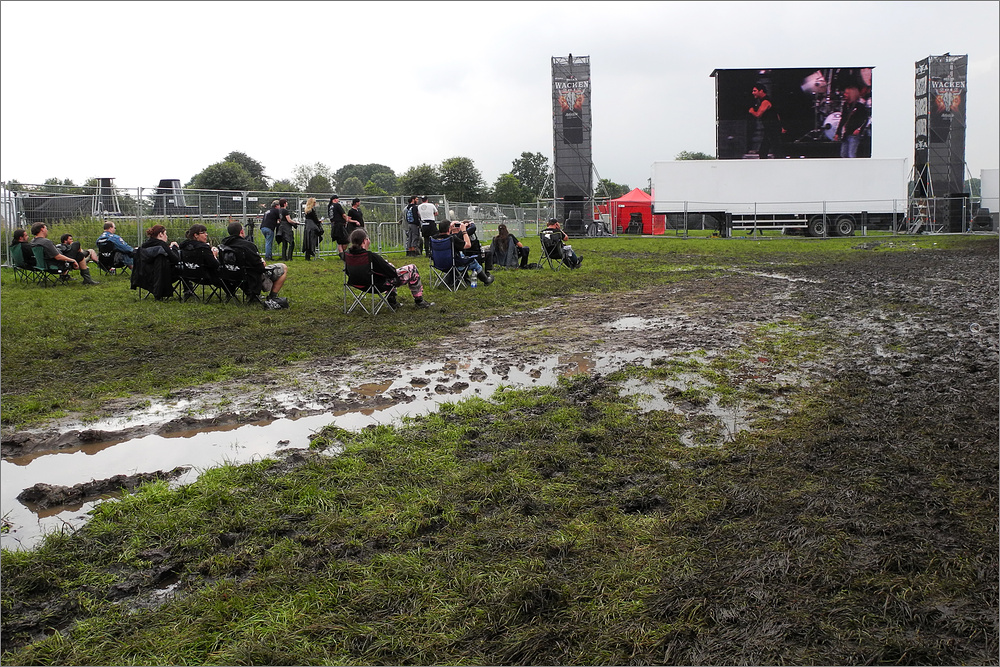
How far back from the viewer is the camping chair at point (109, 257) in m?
15.3

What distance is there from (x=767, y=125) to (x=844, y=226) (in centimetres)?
555

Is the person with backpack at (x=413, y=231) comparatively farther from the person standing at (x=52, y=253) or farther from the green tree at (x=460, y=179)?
the green tree at (x=460, y=179)

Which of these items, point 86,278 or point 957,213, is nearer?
point 86,278

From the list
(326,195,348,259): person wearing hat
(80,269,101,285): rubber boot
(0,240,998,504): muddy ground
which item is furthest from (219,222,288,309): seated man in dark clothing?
(326,195,348,259): person wearing hat

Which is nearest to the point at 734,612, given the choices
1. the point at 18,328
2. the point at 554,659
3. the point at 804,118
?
the point at 554,659

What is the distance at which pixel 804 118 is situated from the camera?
3341 centimetres

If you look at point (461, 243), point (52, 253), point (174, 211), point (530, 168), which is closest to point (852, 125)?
point (461, 243)

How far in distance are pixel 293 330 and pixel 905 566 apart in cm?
720

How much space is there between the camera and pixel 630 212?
1535 inches

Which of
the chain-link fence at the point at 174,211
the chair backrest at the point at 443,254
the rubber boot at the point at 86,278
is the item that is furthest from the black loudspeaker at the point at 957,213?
the rubber boot at the point at 86,278

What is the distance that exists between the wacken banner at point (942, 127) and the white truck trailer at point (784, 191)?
8.60 feet

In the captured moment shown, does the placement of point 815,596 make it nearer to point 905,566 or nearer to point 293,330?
point 905,566

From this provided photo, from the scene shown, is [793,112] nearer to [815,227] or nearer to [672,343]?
[815,227]

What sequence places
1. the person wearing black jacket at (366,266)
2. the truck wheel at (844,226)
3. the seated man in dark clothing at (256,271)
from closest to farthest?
the person wearing black jacket at (366,266) < the seated man in dark clothing at (256,271) < the truck wheel at (844,226)
